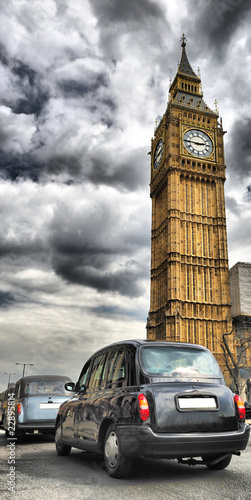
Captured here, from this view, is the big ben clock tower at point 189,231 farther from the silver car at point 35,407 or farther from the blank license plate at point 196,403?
the blank license plate at point 196,403

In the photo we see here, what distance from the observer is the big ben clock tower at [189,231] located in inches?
1880

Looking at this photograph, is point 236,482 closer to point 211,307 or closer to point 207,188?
point 211,307

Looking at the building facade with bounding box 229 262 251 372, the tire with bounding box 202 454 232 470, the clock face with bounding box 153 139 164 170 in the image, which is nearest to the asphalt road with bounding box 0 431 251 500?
the tire with bounding box 202 454 232 470

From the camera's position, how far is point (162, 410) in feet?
14.3

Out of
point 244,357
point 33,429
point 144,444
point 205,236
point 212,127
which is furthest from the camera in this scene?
point 212,127

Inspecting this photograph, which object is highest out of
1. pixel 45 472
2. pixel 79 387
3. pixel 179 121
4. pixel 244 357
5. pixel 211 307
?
pixel 179 121

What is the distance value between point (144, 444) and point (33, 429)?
5.46 metres

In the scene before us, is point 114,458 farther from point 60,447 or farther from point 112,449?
point 60,447

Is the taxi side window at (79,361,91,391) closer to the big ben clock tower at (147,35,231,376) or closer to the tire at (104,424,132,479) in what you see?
the tire at (104,424,132,479)

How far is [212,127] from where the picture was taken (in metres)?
57.0

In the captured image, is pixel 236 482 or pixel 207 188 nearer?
pixel 236 482

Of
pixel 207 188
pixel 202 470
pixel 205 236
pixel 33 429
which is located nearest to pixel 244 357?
pixel 205 236

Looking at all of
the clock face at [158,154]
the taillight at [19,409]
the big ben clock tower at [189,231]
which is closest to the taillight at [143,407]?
the taillight at [19,409]

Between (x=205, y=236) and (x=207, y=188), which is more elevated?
(x=207, y=188)
